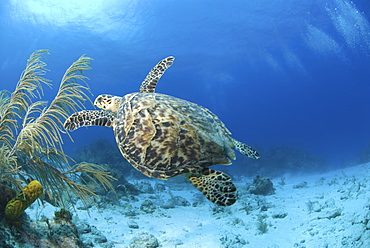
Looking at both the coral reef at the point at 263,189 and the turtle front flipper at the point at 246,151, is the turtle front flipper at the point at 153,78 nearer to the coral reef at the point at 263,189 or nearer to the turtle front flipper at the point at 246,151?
the turtle front flipper at the point at 246,151

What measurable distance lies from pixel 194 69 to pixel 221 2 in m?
18.2

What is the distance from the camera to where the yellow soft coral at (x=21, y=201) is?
9.76 feet

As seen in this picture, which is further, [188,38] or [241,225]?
[188,38]

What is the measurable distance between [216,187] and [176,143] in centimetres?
90

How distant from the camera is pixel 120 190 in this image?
8672mm

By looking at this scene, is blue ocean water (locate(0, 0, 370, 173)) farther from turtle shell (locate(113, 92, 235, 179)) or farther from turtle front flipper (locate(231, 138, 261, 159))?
turtle shell (locate(113, 92, 235, 179))

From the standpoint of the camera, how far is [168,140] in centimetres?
338

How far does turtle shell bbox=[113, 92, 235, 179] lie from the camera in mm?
3340

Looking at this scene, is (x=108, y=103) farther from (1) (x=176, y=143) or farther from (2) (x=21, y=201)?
(2) (x=21, y=201)

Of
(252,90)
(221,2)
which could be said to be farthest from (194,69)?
(252,90)

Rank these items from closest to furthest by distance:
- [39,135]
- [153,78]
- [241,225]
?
[39,135] < [153,78] < [241,225]

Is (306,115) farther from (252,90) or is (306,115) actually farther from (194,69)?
(194,69)

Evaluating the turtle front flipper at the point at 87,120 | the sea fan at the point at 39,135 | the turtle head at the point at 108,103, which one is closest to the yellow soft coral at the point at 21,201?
the sea fan at the point at 39,135

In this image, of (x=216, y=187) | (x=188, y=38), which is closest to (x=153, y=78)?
(x=216, y=187)
